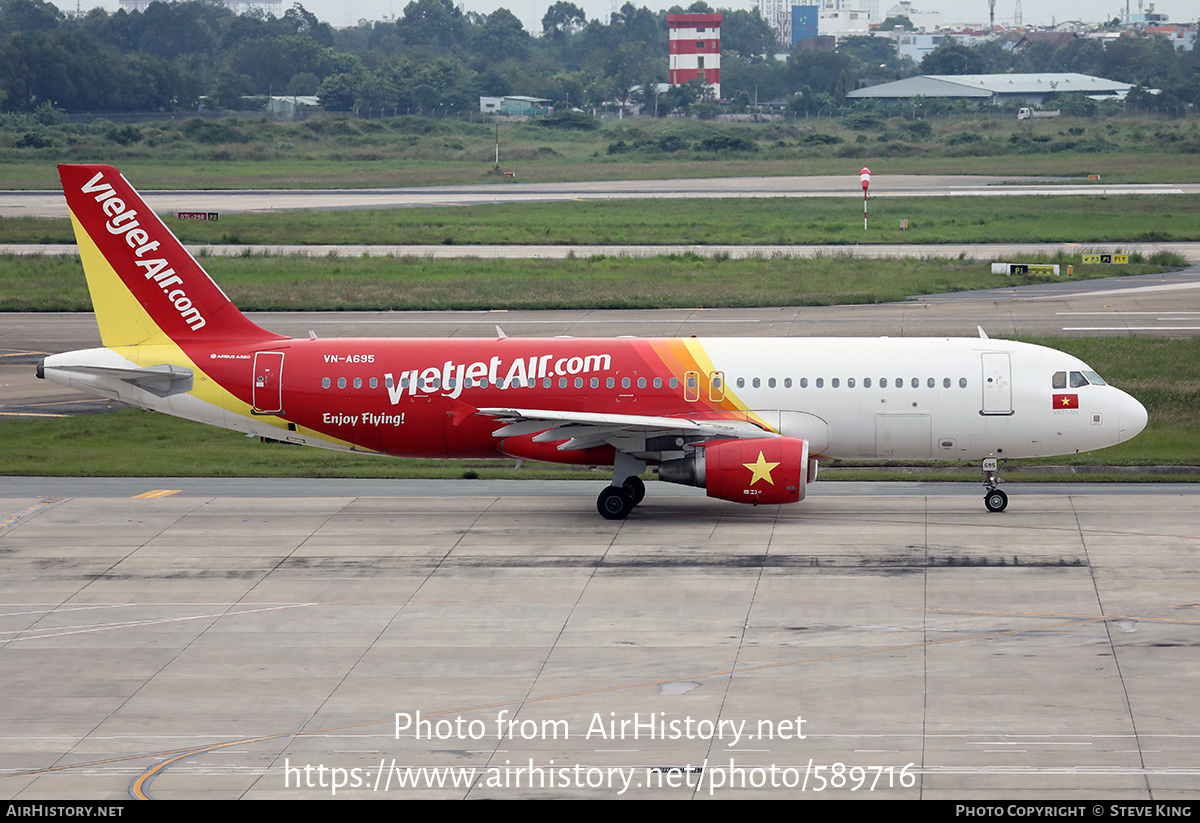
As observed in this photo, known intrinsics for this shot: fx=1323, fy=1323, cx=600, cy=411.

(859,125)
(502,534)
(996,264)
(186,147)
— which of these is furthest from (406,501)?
(859,125)

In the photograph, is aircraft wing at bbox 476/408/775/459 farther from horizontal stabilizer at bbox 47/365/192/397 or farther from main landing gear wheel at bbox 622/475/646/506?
horizontal stabilizer at bbox 47/365/192/397

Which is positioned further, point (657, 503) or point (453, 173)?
point (453, 173)

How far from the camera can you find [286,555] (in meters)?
30.0

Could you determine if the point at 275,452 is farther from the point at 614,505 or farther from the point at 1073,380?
the point at 1073,380

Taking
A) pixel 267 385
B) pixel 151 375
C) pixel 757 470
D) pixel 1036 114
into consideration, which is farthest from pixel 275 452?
pixel 1036 114

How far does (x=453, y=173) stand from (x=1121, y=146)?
237 ft

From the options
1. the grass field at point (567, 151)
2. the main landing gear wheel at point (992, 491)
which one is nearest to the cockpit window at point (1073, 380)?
the main landing gear wheel at point (992, 491)

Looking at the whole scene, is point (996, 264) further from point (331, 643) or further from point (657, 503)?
point (331, 643)

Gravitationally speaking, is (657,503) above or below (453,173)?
below

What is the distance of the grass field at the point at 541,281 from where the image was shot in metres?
64.4

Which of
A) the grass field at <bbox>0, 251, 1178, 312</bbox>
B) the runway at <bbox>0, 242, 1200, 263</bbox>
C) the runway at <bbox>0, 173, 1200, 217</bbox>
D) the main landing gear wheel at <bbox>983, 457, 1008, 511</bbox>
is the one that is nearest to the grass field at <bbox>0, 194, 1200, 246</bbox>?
the runway at <bbox>0, 242, 1200, 263</bbox>

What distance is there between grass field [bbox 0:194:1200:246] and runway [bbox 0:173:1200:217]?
5.22 m

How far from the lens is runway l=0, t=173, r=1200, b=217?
340 ft

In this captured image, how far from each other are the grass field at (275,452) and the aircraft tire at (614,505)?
15.9 ft
